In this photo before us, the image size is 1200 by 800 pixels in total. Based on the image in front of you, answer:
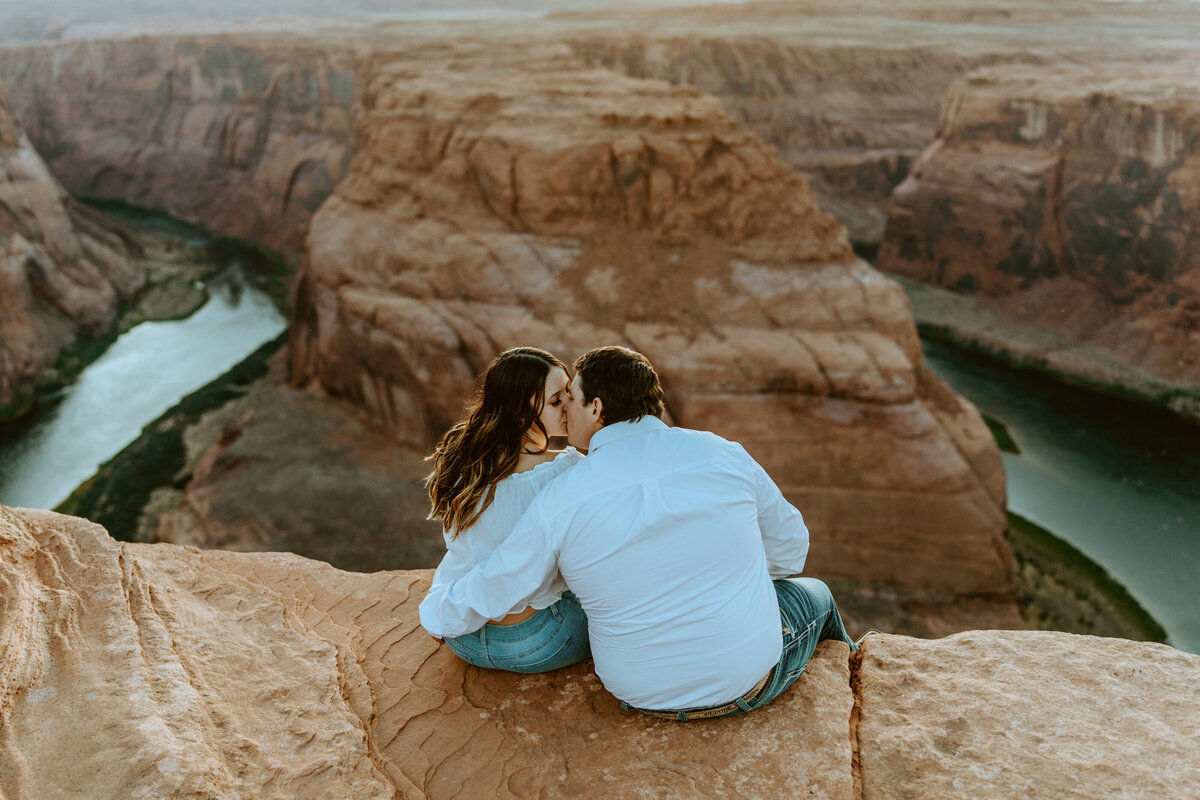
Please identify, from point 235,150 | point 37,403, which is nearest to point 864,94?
point 235,150

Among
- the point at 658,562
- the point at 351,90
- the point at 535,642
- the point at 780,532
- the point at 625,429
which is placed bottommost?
the point at 351,90

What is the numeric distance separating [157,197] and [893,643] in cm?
5036

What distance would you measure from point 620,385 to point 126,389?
24.0m

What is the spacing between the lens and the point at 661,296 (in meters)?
→ 15.7

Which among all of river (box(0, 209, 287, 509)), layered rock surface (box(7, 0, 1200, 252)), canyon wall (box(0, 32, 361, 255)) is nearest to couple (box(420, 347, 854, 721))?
river (box(0, 209, 287, 509))

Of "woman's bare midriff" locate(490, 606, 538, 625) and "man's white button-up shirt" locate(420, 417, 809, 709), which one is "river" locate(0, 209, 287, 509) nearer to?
"woman's bare midriff" locate(490, 606, 538, 625)

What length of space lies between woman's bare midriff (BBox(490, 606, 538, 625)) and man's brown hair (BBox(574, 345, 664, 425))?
85 centimetres

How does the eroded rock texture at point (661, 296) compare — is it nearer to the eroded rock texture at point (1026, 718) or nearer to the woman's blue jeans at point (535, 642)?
the eroded rock texture at point (1026, 718)

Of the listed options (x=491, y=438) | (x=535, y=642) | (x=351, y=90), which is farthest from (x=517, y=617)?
(x=351, y=90)

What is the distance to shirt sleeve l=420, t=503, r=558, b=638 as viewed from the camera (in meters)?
3.13

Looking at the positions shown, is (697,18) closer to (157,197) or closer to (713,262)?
(157,197)

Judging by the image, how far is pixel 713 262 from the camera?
627 inches

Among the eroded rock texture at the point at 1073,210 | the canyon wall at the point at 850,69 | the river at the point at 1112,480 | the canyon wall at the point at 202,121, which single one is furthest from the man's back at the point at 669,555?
the canyon wall at the point at 850,69

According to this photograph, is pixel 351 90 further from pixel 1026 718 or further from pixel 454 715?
pixel 1026 718
